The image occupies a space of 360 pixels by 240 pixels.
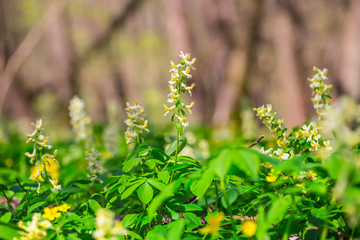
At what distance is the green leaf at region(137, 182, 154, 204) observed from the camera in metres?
1.53

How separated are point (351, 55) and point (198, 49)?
425 cm

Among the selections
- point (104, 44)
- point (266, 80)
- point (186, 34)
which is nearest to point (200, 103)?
point (186, 34)

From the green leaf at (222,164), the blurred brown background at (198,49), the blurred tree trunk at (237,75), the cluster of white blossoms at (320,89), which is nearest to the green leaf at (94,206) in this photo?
the green leaf at (222,164)

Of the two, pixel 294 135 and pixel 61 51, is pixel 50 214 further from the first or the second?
pixel 61 51

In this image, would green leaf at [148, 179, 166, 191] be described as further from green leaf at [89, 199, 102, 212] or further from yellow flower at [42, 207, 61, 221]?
yellow flower at [42, 207, 61, 221]

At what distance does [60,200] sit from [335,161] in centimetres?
137

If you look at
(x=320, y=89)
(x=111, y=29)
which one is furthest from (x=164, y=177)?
(x=111, y=29)

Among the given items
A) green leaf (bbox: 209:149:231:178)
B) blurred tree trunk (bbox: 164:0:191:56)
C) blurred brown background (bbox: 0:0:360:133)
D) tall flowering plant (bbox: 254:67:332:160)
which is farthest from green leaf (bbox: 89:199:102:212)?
blurred tree trunk (bbox: 164:0:191:56)

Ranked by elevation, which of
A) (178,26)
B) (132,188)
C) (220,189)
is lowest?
(132,188)

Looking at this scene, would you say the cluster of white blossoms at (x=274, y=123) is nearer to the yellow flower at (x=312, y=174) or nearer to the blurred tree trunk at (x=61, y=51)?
the yellow flower at (x=312, y=174)

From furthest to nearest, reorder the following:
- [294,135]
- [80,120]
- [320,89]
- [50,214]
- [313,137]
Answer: [80,120]
[320,89]
[294,135]
[313,137]
[50,214]

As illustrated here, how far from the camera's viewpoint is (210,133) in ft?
22.3

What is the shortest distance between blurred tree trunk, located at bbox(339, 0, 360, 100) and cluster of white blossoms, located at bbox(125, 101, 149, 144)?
7276 millimetres

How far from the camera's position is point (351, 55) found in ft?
27.6
